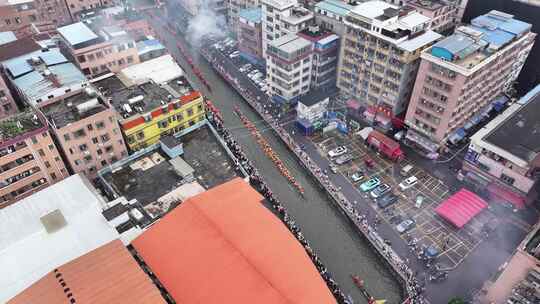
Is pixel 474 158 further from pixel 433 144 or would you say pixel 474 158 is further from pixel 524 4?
pixel 524 4

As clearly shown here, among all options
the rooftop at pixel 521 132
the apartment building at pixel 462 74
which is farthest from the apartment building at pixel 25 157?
the rooftop at pixel 521 132

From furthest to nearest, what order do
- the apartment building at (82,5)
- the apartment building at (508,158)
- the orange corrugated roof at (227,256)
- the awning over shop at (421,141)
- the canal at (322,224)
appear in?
1. the apartment building at (82,5)
2. the awning over shop at (421,141)
3. the apartment building at (508,158)
4. the canal at (322,224)
5. the orange corrugated roof at (227,256)

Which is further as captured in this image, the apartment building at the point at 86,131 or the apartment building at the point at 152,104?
the apartment building at the point at 152,104

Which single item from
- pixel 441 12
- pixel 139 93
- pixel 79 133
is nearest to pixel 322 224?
pixel 139 93

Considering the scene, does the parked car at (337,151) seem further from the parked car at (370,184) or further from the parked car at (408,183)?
the parked car at (408,183)

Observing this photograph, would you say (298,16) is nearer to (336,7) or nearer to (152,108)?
(336,7)

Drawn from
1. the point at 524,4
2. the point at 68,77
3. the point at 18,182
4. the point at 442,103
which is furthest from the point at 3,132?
the point at 524,4
